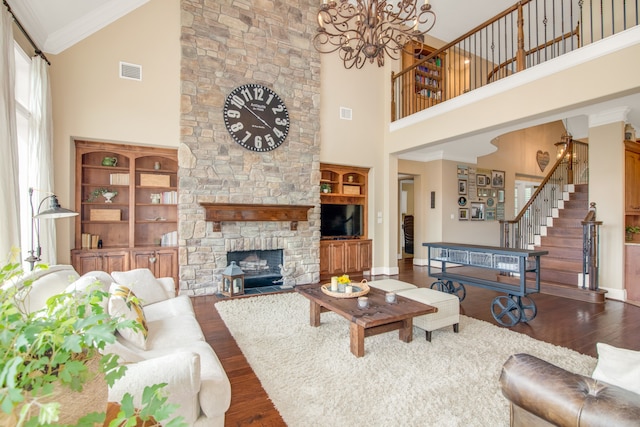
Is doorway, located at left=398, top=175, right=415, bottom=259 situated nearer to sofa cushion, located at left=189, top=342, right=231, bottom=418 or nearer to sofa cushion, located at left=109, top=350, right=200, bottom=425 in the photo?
sofa cushion, located at left=189, top=342, right=231, bottom=418

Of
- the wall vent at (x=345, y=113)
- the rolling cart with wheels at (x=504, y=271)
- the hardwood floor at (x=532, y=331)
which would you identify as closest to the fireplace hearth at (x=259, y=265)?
the hardwood floor at (x=532, y=331)

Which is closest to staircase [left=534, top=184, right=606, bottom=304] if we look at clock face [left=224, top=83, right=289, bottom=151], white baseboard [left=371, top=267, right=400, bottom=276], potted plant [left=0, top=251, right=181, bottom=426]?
white baseboard [left=371, top=267, right=400, bottom=276]

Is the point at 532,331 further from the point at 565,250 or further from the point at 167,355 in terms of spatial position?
the point at 167,355

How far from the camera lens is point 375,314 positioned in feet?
9.48

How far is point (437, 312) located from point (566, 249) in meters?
4.57

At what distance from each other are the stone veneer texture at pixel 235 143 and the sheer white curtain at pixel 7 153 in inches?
94.0

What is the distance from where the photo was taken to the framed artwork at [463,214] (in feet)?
27.1

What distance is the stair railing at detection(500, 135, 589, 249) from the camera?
20.6 feet

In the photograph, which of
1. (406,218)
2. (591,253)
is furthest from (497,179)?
(591,253)

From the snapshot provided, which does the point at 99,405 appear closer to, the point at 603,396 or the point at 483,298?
the point at 603,396

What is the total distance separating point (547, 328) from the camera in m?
3.70

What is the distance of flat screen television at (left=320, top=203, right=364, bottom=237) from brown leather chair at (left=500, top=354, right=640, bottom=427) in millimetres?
5188

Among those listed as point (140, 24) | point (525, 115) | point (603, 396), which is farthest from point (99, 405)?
point (140, 24)

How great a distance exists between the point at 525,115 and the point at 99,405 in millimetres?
5073
